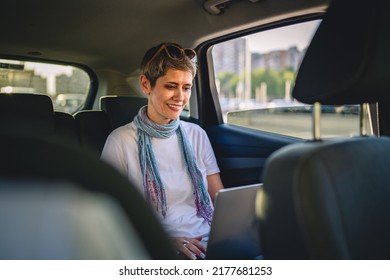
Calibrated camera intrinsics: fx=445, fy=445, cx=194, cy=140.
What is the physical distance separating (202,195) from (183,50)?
61 centimetres

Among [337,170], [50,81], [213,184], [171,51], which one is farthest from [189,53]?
[50,81]

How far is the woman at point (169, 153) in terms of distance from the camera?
173cm

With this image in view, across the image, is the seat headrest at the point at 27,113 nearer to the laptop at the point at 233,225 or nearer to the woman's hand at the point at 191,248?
the woman's hand at the point at 191,248

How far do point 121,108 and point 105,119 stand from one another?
13cm

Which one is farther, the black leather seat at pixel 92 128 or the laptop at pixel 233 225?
the black leather seat at pixel 92 128

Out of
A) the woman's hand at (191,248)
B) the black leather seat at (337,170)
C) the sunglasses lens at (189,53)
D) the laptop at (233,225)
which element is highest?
the sunglasses lens at (189,53)

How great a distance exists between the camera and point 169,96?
6.08ft

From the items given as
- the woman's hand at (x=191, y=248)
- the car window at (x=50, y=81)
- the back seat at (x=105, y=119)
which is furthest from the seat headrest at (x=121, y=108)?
the woman's hand at (x=191, y=248)

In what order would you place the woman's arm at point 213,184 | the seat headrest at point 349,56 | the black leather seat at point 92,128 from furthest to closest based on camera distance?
the black leather seat at point 92,128, the woman's arm at point 213,184, the seat headrest at point 349,56

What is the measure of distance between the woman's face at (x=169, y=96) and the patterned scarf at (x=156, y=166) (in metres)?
0.04

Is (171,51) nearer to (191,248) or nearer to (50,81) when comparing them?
(191,248)

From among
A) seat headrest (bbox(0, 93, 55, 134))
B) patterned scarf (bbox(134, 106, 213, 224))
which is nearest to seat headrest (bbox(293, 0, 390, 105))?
patterned scarf (bbox(134, 106, 213, 224))

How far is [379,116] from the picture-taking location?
1.70 m
